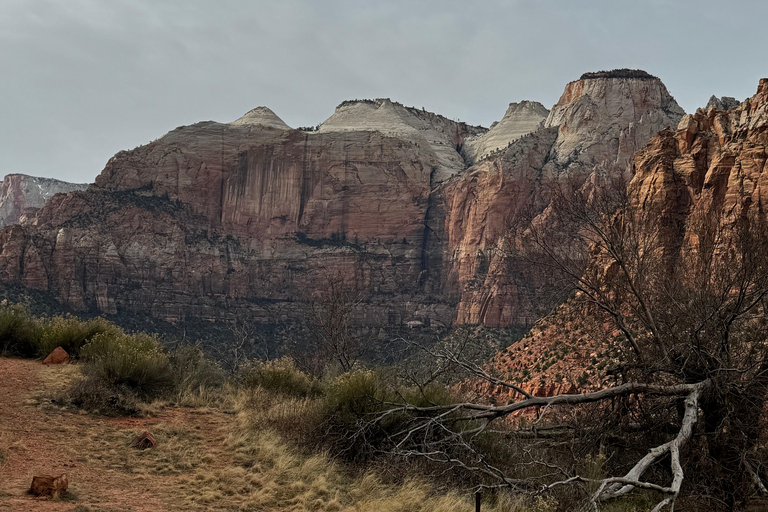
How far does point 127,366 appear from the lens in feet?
38.6

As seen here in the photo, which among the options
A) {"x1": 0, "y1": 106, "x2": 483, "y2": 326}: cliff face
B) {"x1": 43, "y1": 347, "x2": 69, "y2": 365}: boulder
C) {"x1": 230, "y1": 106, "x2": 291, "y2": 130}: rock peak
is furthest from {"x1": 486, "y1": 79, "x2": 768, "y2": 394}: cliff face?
{"x1": 230, "y1": 106, "x2": 291, "y2": 130}: rock peak

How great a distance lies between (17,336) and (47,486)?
33.5 ft

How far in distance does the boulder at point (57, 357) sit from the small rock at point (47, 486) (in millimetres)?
8055

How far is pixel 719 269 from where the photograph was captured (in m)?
9.71

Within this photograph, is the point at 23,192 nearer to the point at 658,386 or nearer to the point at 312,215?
the point at 312,215

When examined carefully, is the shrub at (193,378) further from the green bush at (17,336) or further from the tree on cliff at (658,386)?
the tree on cliff at (658,386)

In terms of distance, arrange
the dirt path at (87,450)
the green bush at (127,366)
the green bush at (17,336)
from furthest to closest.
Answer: the green bush at (17,336) → the green bush at (127,366) → the dirt path at (87,450)

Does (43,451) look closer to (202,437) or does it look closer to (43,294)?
(202,437)

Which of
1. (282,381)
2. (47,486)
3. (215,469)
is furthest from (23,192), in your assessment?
(47,486)

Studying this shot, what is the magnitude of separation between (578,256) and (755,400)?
13.0ft

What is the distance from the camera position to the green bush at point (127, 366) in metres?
11.5

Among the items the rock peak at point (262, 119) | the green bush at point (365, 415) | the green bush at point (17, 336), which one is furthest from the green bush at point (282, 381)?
the rock peak at point (262, 119)

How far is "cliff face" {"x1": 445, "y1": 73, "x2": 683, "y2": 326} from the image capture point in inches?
2773

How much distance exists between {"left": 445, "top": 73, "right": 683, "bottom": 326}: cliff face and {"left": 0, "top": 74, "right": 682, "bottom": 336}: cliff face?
205 mm
